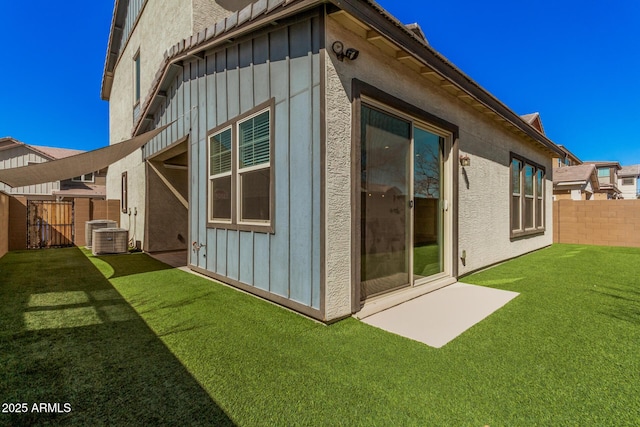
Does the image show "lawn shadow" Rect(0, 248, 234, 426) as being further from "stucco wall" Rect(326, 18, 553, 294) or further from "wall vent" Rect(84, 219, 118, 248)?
"wall vent" Rect(84, 219, 118, 248)

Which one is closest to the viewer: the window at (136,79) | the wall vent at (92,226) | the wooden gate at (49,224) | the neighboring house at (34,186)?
the wall vent at (92,226)

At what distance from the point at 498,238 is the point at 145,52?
1226cm

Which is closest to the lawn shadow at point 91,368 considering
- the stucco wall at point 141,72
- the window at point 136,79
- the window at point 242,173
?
the window at point 242,173

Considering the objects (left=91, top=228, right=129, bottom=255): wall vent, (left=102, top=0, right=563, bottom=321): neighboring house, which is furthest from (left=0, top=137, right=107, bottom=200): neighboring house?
(left=102, top=0, right=563, bottom=321): neighboring house

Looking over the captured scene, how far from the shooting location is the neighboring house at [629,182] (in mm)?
41156

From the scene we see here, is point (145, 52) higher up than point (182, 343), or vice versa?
point (145, 52)

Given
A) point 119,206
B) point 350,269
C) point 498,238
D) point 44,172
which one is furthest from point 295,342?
point 119,206

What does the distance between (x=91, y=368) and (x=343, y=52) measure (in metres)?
3.94

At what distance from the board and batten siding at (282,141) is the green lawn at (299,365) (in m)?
0.53

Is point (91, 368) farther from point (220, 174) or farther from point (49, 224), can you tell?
point (49, 224)

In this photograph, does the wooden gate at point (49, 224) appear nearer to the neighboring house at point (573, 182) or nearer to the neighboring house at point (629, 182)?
the neighboring house at point (573, 182)

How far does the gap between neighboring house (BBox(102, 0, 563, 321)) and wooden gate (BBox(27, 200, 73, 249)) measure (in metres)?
6.75

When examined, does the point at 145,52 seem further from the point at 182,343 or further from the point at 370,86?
the point at 182,343

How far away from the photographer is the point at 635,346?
276 cm
